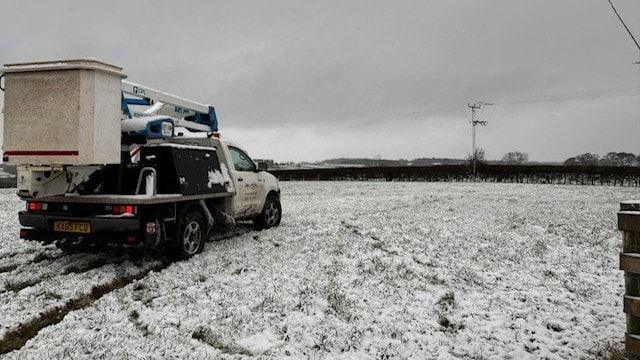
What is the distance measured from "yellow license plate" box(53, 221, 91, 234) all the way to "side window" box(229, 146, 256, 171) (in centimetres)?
353

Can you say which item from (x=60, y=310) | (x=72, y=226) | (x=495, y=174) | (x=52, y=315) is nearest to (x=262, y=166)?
(x=72, y=226)

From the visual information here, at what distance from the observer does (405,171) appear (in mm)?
55188

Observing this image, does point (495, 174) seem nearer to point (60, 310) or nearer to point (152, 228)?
point (152, 228)

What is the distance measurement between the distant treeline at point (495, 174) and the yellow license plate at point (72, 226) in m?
49.2

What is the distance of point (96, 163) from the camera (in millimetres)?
6406

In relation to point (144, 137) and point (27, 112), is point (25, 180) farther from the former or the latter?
point (144, 137)

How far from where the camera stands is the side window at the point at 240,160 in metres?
9.90

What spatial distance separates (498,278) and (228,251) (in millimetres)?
4722

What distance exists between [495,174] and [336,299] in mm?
50069

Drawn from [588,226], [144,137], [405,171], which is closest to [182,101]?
[144,137]

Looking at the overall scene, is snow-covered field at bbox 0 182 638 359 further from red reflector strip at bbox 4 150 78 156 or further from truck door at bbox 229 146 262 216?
red reflector strip at bbox 4 150 78 156

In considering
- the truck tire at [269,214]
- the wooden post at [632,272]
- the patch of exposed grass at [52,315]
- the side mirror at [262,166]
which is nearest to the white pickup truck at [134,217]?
the patch of exposed grass at [52,315]

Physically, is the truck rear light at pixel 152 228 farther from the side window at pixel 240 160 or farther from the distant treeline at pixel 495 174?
the distant treeline at pixel 495 174

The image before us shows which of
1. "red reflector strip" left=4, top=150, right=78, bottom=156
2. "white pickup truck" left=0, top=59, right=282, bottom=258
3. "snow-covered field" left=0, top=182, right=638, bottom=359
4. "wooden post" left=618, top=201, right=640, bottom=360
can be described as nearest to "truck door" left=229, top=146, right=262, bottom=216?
"snow-covered field" left=0, top=182, right=638, bottom=359
